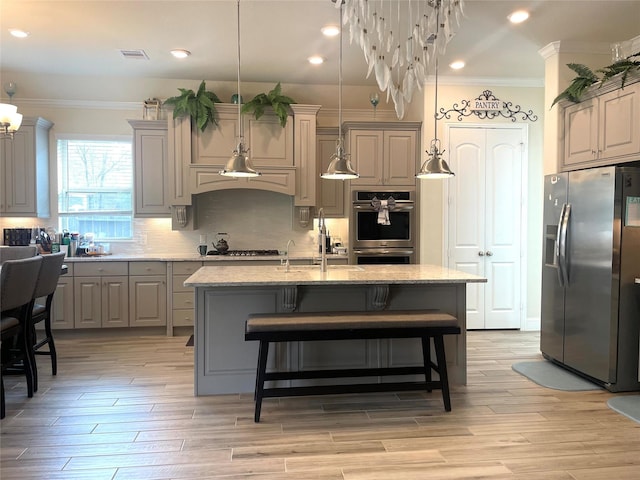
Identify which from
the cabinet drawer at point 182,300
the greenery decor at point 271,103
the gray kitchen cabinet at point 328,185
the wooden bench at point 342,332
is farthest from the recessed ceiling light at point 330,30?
the cabinet drawer at point 182,300

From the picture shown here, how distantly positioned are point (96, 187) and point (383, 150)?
11.6 ft

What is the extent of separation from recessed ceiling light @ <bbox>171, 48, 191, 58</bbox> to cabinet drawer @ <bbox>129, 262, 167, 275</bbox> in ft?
7.38

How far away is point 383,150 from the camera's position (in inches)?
213

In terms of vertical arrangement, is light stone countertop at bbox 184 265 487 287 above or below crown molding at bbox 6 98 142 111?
below

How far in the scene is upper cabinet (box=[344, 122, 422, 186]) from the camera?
5.39 m

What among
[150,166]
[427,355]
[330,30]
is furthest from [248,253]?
[427,355]

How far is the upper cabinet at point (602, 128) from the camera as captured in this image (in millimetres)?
3402

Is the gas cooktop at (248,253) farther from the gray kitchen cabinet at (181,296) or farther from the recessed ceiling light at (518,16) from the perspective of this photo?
the recessed ceiling light at (518,16)

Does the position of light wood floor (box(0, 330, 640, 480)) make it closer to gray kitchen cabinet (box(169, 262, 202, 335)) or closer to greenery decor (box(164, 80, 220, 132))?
gray kitchen cabinet (box(169, 262, 202, 335))

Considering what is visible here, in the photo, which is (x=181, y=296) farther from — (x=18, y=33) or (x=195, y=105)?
(x=18, y=33)

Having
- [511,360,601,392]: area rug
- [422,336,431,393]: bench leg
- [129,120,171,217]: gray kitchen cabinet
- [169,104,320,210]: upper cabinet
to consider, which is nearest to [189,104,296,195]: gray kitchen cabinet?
[169,104,320,210]: upper cabinet

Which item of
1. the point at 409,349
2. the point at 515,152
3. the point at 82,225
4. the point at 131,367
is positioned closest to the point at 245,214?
the point at 82,225

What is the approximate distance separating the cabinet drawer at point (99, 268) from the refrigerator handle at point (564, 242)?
440cm

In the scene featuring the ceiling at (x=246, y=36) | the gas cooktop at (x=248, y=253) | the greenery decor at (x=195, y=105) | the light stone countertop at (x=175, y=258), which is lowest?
the light stone countertop at (x=175, y=258)
